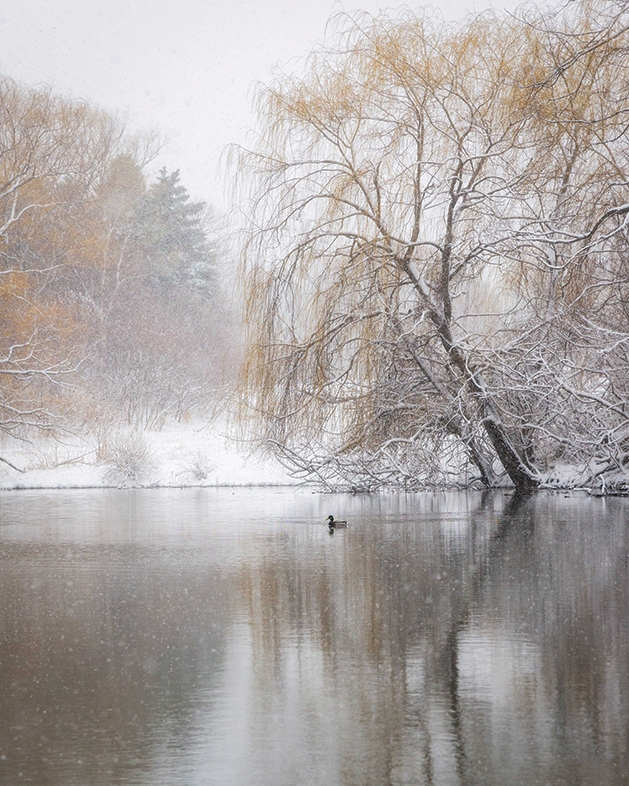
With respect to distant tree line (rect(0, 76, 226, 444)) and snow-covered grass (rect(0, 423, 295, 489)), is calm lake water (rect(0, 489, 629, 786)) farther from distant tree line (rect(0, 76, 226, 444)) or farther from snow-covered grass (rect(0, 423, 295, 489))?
distant tree line (rect(0, 76, 226, 444))

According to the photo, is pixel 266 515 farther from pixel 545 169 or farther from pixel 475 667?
pixel 475 667

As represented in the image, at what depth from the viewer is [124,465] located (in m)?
23.8

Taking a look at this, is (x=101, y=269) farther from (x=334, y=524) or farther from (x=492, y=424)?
(x=334, y=524)

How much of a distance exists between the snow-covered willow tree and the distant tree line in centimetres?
1301

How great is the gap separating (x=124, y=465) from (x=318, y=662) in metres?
19.3

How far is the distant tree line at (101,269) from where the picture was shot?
3081cm

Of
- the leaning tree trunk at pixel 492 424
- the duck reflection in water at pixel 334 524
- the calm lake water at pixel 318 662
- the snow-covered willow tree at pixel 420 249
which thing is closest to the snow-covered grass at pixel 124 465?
the snow-covered willow tree at pixel 420 249

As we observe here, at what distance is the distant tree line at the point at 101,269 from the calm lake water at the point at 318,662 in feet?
65.8

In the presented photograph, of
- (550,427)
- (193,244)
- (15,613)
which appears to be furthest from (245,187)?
(193,244)

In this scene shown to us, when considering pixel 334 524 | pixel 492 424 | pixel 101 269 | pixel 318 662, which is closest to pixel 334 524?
pixel 334 524

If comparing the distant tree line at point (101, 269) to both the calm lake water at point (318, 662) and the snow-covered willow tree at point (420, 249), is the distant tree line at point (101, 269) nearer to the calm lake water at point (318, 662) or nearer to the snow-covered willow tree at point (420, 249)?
the snow-covered willow tree at point (420, 249)

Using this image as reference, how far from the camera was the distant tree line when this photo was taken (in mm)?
30812

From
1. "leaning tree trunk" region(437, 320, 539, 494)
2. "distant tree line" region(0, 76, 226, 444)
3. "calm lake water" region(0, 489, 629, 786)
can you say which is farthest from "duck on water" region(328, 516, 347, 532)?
"distant tree line" region(0, 76, 226, 444)

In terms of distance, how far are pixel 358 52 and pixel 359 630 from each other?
12477mm
